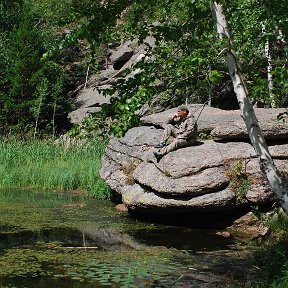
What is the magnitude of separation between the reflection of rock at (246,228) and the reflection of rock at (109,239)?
6.89ft

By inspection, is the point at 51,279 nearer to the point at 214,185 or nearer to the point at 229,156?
the point at 214,185

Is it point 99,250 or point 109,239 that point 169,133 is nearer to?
point 109,239

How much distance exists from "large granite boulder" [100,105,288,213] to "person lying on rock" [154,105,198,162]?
0.14m

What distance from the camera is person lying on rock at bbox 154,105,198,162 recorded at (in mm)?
13219

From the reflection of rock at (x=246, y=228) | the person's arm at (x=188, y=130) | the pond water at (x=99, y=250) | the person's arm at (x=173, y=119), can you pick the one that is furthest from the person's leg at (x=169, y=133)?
the reflection of rock at (x=246, y=228)

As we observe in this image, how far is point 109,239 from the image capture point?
11.2m

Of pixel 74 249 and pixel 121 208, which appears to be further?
pixel 121 208

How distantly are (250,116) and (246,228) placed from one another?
227 inches

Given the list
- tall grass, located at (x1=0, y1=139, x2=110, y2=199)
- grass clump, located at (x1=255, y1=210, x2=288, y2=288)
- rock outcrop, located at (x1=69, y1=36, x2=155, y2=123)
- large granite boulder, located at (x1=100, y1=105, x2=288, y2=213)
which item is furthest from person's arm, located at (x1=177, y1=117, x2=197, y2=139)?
rock outcrop, located at (x1=69, y1=36, x2=155, y2=123)

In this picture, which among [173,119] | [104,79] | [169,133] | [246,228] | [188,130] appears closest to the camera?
[246,228]

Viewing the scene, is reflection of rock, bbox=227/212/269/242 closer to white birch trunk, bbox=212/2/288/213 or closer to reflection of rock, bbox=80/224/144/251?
reflection of rock, bbox=80/224/144/251

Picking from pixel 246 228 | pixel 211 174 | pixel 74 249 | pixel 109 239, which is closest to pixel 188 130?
pixel 211 174

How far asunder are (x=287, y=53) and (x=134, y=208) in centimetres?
716

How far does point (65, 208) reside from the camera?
14.4m
